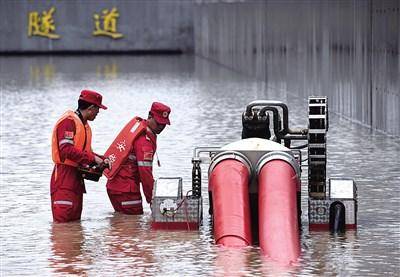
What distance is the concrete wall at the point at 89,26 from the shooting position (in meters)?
66.4

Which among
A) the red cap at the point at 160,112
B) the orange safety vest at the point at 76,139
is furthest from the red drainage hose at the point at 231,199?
the orange safety vest at the point at 76,139

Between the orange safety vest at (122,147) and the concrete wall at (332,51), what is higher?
the concrete wall at (332,51)

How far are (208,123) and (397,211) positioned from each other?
11212 millimetres

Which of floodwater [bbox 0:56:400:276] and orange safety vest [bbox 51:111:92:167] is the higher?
orange safety vest [bbox 51:111:92:167]

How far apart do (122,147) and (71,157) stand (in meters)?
0.65

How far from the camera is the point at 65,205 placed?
12.8m

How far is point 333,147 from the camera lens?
20109 millimetres

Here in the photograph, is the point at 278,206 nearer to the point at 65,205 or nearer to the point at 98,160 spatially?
the point at 98,160

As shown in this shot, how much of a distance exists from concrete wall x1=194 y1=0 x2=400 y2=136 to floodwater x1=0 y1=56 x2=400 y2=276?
50 cm

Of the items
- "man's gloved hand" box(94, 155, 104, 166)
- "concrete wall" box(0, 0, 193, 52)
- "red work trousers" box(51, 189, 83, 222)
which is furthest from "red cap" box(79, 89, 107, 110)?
"concrete wall" box(0, 0, 193, 52)

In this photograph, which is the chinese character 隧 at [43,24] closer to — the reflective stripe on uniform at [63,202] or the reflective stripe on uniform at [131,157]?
the reflective stripe on uniform at [131,157]

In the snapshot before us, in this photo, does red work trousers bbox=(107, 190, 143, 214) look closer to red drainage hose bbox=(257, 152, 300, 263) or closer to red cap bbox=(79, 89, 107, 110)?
red cap bbox=(79, 89, 107, 110)

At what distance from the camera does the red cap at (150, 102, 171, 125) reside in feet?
42.4

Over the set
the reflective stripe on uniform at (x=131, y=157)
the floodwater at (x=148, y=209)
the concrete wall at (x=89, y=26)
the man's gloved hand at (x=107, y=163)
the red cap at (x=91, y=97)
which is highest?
the concrete wall at (x=89, y=26)
